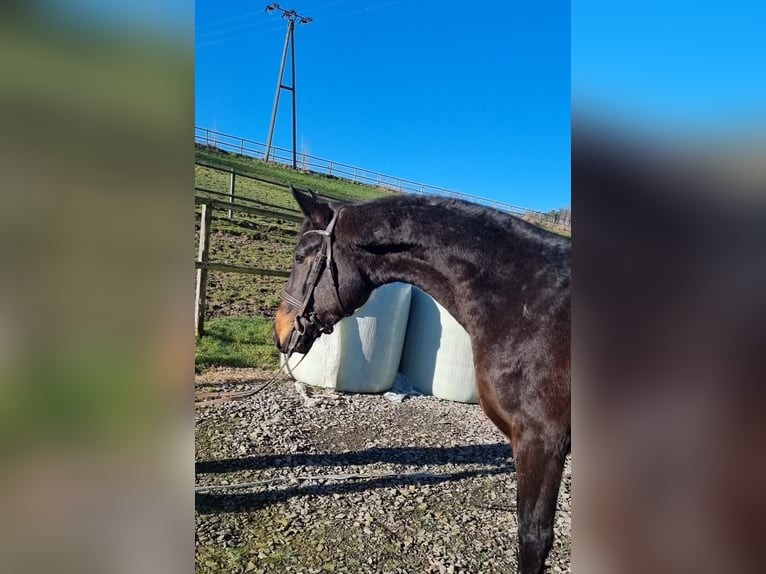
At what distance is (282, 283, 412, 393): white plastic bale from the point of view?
386cm

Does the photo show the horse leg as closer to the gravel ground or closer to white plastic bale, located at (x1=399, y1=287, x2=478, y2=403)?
the gravel ground

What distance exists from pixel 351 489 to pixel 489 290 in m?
1.66

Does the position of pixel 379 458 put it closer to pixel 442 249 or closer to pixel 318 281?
pixel 318 281

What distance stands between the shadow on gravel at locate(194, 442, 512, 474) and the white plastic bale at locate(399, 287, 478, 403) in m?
0.78

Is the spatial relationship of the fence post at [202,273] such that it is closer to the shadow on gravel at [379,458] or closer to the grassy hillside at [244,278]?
the grassy hillside at [244,278]

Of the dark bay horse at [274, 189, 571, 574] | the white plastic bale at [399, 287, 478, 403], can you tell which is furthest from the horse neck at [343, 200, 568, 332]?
the white plastic bale at [399, 287, 478, 403]

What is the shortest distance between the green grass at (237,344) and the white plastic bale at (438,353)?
130cm

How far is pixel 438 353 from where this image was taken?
13.5ft

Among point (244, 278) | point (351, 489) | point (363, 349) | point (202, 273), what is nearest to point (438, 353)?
point (363, 349)
